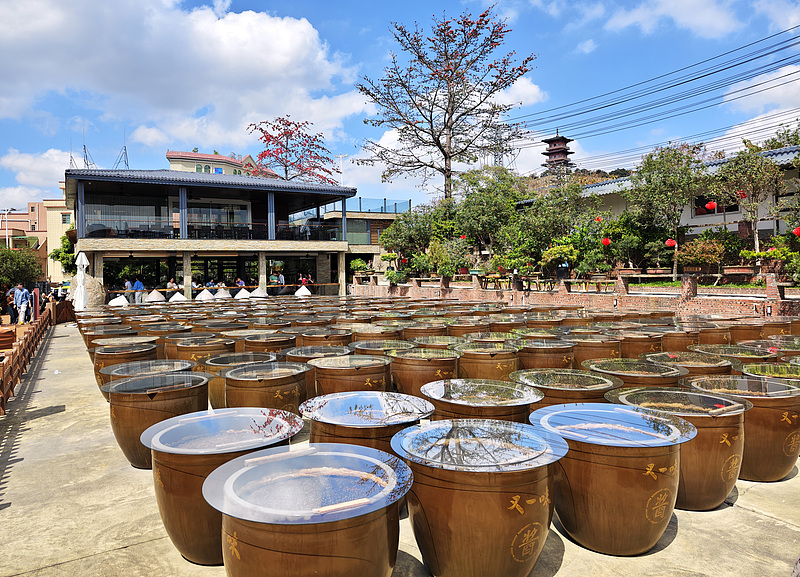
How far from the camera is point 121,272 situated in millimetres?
36719

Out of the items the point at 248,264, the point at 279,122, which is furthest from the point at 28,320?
the point at 279,122

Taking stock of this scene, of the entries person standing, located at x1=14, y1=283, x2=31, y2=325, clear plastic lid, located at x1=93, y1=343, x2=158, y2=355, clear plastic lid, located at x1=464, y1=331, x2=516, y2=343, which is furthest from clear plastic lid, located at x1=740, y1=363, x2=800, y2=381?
person standing, located at x1=14, y1=283, x2=31, y2=325

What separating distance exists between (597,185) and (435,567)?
3175 cm

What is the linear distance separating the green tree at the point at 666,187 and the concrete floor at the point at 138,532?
20.9 metres

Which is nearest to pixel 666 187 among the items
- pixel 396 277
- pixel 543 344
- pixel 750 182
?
pixel 750 182

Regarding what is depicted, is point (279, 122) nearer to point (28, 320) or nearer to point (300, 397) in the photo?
point (28, 320)

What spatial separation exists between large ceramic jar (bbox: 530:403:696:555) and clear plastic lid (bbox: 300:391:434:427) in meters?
1.17

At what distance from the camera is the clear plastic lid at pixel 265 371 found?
5.59 metres

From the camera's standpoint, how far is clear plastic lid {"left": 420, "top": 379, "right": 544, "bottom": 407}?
4355 millimetres

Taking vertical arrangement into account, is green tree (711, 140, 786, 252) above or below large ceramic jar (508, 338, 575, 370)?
above

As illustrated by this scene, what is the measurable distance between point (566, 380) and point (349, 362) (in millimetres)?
2692

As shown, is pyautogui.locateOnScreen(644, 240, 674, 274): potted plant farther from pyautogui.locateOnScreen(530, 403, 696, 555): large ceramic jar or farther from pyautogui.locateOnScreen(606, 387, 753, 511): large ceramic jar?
pyautogui.locateOnScreen(530, 403, 696, 555): large ceramic jar

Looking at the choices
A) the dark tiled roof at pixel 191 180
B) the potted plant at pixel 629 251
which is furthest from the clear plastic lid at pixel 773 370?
the dark tiled roof at pixel 191 180

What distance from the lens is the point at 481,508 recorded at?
9.43ft
